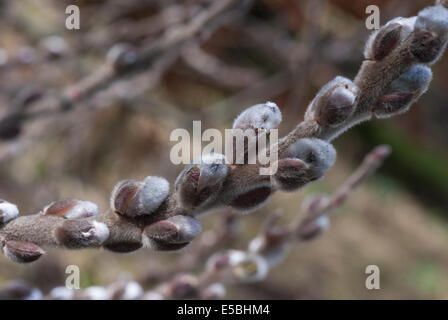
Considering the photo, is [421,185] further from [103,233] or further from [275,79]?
[103,233]

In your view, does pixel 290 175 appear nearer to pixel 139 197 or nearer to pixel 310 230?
pixel 139 197

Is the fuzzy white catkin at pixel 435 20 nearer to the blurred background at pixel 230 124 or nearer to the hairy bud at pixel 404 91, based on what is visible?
the hairy bud at pixel 404 91

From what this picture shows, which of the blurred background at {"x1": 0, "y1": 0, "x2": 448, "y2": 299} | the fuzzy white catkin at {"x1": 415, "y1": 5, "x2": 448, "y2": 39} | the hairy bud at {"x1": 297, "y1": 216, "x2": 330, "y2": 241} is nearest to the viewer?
the fuzzy white catkin at {"x1": 415, "y1": 5, "x2": 448, "y2": 39}

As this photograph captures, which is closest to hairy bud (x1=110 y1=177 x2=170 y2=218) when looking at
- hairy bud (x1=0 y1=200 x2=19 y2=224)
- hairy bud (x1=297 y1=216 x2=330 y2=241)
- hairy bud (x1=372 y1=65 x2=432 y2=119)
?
hairy bud (x1=0 y1=200 x2=19 y2=224)

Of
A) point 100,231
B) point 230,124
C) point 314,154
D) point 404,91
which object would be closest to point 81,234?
point 100,231

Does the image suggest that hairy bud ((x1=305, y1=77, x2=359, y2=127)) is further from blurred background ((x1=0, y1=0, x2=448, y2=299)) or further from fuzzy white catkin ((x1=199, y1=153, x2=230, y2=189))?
blurred background ((x1=0, y1=0, x2=448, y2=299))
